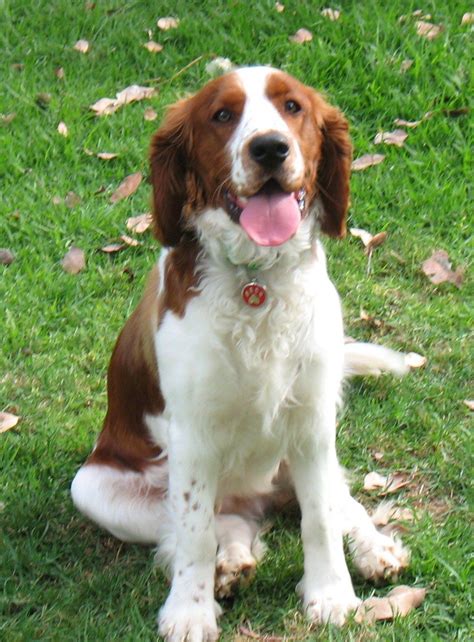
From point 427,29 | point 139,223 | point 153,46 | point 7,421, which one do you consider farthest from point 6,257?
point 427,29

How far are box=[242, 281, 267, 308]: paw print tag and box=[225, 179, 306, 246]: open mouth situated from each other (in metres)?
0.26

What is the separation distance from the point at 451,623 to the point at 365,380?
1.48m

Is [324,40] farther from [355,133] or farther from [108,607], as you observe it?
[108,607]

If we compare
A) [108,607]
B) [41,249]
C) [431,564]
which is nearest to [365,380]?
[431,564]

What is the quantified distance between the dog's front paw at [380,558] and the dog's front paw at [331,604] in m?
0.15

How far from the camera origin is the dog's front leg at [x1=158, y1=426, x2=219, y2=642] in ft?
12.7

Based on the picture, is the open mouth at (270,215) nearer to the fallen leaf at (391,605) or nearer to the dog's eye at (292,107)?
the dog's eye at (292,107)

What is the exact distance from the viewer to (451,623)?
3.81 meters

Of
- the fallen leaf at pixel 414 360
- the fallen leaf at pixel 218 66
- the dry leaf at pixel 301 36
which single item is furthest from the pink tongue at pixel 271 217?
the dry leaf at pixel 301 36

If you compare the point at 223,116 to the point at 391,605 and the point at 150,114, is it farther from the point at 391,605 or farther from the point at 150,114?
the point at 150,114

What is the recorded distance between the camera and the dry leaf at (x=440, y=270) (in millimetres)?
5828

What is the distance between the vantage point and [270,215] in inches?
140

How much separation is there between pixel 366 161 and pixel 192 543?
10.5 ft

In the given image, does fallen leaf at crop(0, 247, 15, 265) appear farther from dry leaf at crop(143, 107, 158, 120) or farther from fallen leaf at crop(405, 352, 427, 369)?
fallen leaf at crop(405, 352, 427, 369)
